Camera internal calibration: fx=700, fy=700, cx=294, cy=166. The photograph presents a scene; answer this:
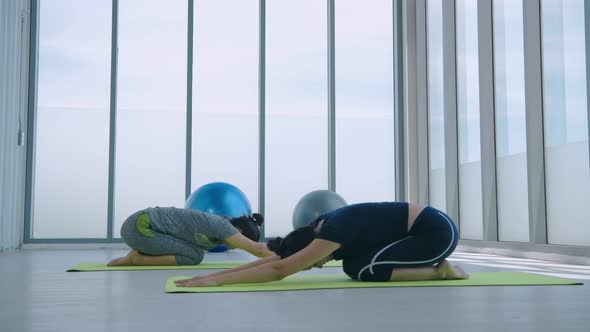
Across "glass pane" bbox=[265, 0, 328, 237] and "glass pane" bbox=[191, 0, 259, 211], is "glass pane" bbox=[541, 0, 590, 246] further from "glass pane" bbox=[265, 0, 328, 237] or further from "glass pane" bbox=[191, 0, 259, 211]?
"glass pane" bbox=[191, 0, 259, 211]

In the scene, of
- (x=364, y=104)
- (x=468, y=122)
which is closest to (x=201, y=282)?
(x=468, y=122)

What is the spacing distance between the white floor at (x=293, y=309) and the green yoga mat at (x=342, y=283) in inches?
3.5

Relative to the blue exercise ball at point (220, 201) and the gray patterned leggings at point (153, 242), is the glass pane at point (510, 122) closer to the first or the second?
the blue exercise ball at point (220, 201)

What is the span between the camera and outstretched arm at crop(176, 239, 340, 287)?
2.66 metres

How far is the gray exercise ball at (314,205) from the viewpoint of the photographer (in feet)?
21.7

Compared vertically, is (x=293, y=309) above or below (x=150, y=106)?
below

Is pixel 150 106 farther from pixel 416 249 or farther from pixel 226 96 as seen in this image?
pixel 416 249

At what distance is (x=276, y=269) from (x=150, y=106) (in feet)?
17.7

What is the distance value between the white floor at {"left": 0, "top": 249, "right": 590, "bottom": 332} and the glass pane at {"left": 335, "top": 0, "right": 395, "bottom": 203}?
17.0 feet

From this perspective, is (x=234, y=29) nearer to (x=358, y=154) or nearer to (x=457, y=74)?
(x=358, y=154)

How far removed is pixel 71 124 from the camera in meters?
7.63

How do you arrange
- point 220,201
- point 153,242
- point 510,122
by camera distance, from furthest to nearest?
1. point 220,201
2. point 510,122
3. point 153,242

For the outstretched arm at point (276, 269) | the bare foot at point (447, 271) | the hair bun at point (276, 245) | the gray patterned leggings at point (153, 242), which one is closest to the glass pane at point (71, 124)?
the gray patterned leggings at point (153, 242)

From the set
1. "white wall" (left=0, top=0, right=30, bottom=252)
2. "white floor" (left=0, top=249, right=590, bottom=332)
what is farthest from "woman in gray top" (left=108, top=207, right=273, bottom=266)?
"white wall" (left=0, top=0, right=30, bottom=252)
